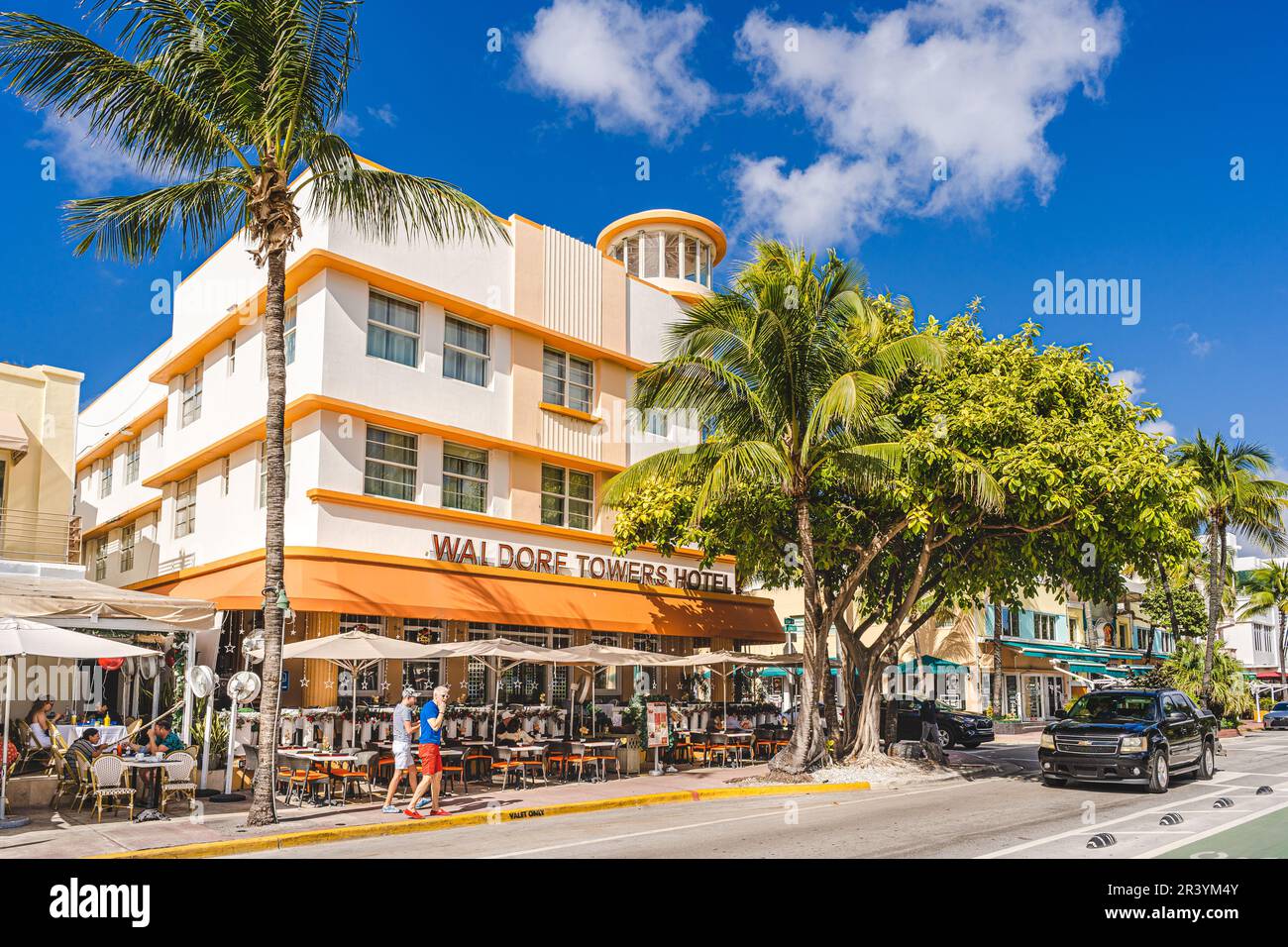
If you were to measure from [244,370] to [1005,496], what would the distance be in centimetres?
1727

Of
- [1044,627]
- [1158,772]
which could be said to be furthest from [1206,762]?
[1044,627]

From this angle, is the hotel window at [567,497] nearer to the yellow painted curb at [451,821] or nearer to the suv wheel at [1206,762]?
the yellow painted curb at [451,821]

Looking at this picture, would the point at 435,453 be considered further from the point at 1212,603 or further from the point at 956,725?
the point at 1212,603

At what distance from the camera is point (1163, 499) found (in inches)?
709

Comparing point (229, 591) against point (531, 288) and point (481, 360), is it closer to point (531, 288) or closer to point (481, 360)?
point (481, 360)

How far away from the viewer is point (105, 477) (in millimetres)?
37469

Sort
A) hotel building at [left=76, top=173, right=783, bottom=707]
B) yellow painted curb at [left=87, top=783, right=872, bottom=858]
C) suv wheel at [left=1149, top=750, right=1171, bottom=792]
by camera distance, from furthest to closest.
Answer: hotel building at [left=76, top=173, right=783, bottom=707]
suv wheel at [left=1149, top=750, right=1171, bottom=792]
yellow painted curb at [left=87, top=783, right=872, bottom=858]

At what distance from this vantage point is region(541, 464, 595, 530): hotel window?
25.8 metres

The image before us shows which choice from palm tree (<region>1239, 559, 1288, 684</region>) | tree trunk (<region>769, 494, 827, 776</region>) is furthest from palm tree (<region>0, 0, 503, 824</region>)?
palm tree (<region>1239, 559, 1288, 684</region>)

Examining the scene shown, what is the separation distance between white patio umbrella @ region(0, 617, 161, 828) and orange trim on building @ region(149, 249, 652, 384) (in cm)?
971

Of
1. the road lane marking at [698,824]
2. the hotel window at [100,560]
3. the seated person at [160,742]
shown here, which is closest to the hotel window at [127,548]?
the hotel window at [100,560]

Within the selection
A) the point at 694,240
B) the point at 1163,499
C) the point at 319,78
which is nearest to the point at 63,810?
the point at 319,78

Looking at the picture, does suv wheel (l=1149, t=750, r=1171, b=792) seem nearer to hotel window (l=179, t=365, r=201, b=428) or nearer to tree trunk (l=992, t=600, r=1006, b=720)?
hotel window (l=179, t=365, r=201, b=428)

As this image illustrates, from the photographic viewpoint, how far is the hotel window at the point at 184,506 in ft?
87.5
